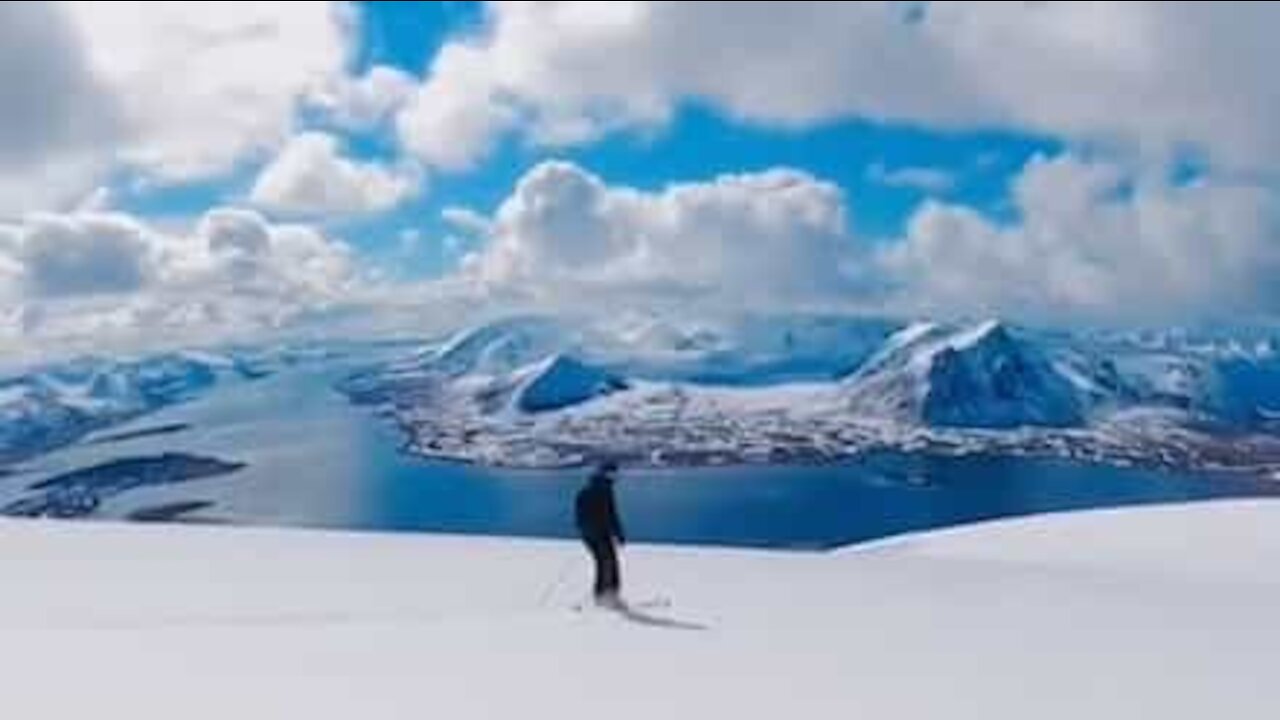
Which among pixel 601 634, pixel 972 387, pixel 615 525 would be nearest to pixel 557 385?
pixel 972 387

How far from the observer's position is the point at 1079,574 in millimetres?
16469

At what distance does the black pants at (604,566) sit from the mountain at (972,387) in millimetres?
165497

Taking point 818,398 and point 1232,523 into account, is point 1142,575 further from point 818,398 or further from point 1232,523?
point 818,398

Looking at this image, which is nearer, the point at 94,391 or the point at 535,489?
the point at 535,489

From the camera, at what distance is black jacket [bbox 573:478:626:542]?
39.1 ft

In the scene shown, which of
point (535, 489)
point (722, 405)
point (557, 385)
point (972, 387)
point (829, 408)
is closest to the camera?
point (535, 489)

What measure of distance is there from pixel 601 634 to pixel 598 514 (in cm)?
162

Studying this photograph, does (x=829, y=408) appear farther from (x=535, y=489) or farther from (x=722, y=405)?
(x=535, y=489)

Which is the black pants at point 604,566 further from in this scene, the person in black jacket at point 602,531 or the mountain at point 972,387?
the mountain at point 972,387

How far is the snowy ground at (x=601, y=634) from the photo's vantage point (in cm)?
805

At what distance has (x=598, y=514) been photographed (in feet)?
39.1

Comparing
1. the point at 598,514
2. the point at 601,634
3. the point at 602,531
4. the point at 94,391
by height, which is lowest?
the point at 601,634

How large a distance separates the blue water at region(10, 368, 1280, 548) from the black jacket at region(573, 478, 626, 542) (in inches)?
2885

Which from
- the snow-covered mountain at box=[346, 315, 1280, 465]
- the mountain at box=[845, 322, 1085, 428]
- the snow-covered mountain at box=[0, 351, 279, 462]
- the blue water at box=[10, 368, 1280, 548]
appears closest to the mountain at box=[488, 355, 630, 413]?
the snow-covered mountain at box=[346, 315, 1280, 465]
